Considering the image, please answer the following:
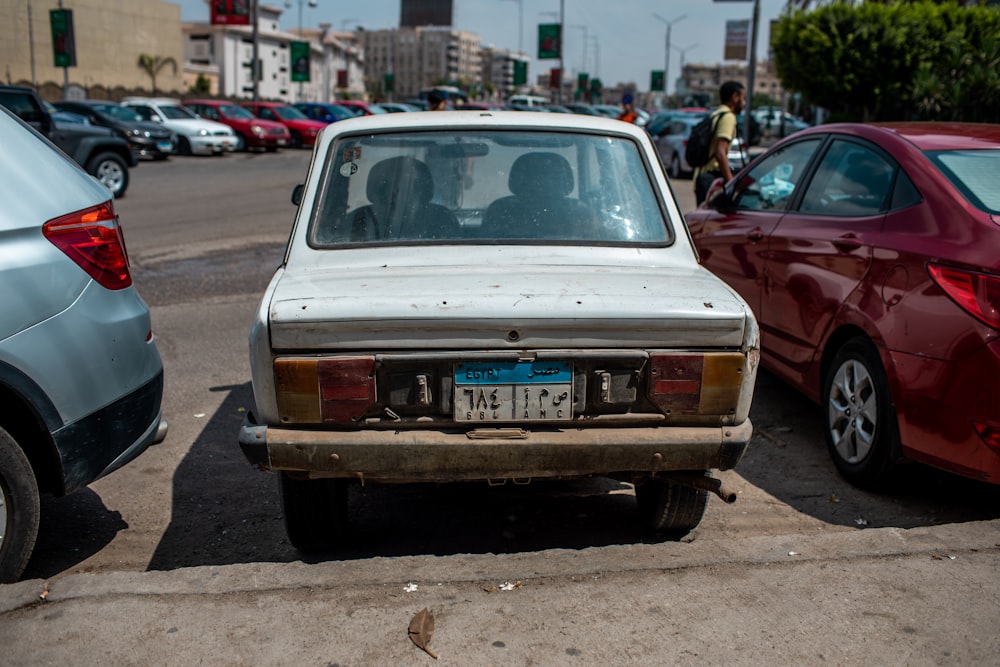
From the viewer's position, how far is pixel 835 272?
15.5 feet

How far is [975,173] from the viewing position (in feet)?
14.4

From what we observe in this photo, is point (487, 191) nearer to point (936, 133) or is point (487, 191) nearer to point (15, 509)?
point (15, 509)

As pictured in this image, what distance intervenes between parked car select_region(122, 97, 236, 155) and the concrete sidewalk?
1048 inches

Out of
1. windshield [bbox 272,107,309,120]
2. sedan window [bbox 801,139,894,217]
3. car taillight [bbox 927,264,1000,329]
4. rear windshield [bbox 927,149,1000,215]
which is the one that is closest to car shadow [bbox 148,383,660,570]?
car taillight [bbox 927,264,1000,329]

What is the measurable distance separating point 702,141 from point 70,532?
6976 millimetres

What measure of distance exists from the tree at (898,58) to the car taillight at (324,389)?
69.0ft

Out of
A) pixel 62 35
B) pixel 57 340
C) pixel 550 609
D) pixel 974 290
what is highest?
pixel 62 35

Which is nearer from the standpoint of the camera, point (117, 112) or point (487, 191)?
point (487, 191)

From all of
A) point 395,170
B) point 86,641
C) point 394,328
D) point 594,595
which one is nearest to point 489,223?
point 395,170

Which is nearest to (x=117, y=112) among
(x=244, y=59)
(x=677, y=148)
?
(x=677, y=148)

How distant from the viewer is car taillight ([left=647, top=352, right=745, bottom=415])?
327 centimetres

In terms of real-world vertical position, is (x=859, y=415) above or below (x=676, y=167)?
above

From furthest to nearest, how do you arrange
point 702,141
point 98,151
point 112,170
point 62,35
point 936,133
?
point 62,35
point 112,170
point 98,151
point 702,141
point 936,133

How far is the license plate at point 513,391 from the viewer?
3.22 meters
